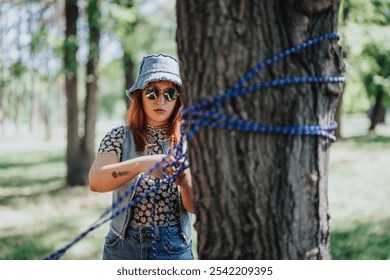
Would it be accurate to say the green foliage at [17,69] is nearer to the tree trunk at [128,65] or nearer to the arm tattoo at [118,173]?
the tree trunk at [128,65]

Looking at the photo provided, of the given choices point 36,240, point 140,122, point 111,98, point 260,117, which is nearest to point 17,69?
point 36,240

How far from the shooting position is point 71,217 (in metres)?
8.35

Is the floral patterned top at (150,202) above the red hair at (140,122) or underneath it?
underneath

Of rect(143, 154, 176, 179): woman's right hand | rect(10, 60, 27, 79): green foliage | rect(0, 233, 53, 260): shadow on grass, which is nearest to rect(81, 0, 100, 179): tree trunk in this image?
rect(10, 60, 27, 79): green foliage

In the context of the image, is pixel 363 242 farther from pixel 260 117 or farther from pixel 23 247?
pixel 260 117

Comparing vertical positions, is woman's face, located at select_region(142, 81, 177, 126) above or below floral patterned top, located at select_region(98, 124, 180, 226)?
above

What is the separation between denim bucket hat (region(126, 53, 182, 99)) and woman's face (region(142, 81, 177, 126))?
5 cm

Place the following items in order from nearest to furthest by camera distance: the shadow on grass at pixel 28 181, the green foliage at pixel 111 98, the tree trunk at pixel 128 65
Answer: the tree trunk at pixel 128 65, the shadow on grass at pixel 28 181, the green foliage at pixel 111 98

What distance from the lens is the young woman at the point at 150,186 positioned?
2578 millimetres

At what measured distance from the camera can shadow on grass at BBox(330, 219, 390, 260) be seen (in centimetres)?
562

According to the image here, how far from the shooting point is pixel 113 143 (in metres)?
2.55

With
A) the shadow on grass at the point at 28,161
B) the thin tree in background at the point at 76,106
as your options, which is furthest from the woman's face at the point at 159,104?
the shadow on grass at the point at 28,161

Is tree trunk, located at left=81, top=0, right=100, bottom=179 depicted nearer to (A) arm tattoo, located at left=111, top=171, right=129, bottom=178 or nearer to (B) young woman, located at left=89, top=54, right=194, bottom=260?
(B) young woman, located at left=89, top=54, right=194, bottom=260
